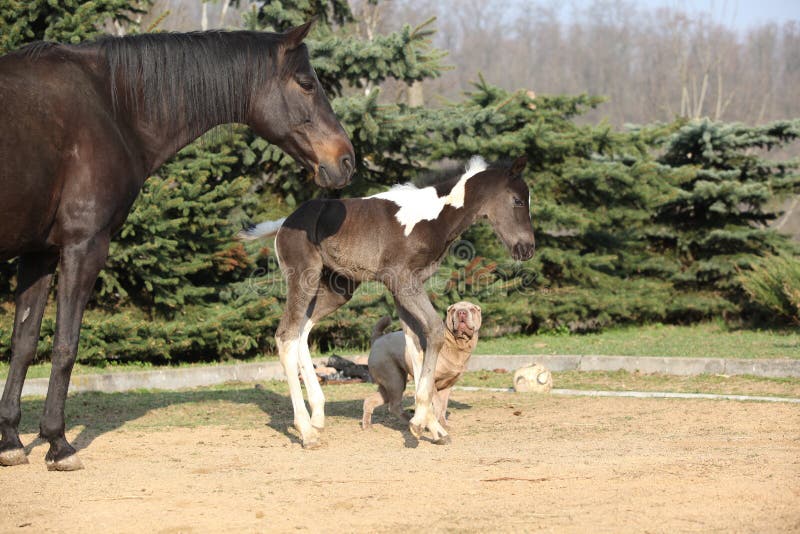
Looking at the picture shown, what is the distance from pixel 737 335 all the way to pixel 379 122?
26.1 feet

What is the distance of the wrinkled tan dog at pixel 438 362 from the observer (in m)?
8.60

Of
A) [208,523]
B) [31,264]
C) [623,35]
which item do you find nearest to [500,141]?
[31,264]

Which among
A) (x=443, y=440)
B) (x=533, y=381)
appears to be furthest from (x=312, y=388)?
(x=533, y=381)

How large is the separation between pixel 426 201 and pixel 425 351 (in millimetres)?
1392

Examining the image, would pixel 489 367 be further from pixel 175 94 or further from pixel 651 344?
pixel 175 94

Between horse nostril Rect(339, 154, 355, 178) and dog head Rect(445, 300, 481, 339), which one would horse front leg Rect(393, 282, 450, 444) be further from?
horse nostril Rect(339, 154, 355, 178)

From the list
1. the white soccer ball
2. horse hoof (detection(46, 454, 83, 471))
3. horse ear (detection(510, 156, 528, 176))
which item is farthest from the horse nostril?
the white soccer ball

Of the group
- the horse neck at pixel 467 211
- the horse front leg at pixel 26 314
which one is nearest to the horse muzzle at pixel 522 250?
the horse neck at pixel 467 211

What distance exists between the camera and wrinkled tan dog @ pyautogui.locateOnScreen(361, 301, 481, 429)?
28.2 ft

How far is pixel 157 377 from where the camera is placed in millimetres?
12602

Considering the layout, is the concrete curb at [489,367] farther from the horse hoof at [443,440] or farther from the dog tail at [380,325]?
the horse hoof at [443,440]

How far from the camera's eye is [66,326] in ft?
20.8

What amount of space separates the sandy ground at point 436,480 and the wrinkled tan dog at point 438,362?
0.88ft

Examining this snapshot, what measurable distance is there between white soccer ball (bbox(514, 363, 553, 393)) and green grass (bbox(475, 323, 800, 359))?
3519 millimetres
